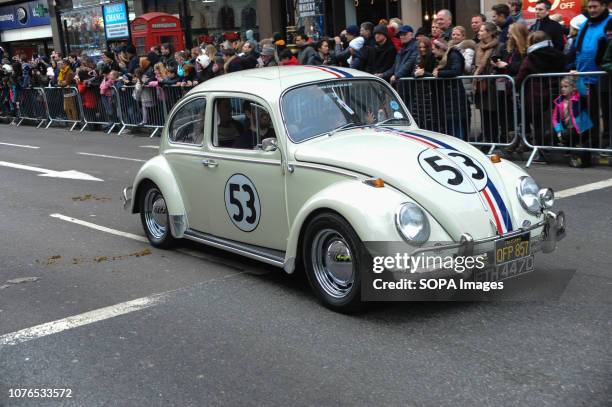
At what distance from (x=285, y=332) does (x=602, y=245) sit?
3157 mm

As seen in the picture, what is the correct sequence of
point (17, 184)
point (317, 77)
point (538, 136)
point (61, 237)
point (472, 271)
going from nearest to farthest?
point (472, 271) < point (317, 77) < point (61, 237) < point (538, 136) < point (17, 184)

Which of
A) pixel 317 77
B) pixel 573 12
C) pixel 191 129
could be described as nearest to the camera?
pixel 317 77

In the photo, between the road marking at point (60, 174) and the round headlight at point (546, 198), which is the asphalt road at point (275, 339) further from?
the road marking at point (60, 174)

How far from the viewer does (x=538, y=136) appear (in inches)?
423

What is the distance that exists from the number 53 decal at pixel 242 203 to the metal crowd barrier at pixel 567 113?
558cm

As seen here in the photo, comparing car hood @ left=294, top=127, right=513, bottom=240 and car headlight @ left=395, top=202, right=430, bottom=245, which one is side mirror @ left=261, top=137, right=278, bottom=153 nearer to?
car hood @ left=294, top=127, right=513, bottom=240

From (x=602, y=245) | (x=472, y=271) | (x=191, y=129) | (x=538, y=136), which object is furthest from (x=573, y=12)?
(x=472, y=271)

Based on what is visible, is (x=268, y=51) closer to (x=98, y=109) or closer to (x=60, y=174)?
(x=60, y=174)

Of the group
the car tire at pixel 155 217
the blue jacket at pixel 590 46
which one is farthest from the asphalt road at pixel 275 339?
the blue jacket at pixel 590 46

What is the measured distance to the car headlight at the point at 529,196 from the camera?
5.47 meters

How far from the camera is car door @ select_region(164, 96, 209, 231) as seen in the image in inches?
271

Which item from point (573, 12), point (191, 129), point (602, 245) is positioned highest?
point (573, 12)

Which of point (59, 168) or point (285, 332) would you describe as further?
point (59, 168)

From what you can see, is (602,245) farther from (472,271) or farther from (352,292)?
(352,292)
